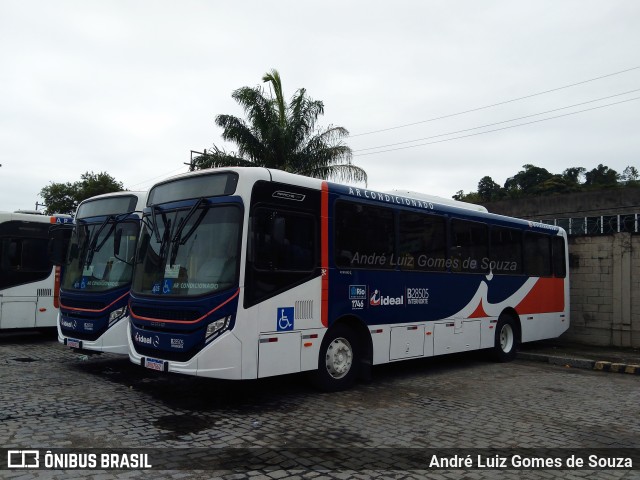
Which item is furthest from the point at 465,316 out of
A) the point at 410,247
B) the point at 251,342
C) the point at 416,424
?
the point at 251,342

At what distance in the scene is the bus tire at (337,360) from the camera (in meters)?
8.09

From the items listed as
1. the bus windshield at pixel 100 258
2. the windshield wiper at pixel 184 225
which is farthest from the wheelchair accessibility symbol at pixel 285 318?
the bus windshield at pixel 100 258

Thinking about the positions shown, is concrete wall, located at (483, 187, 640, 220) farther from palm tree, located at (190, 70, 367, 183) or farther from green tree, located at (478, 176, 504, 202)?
green tree, located at (478, 176, 504, 202)

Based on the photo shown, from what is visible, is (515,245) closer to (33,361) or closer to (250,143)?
(33,361)

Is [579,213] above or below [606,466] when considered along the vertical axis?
above

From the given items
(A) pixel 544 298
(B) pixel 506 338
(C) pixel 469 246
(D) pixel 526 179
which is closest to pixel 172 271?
(C) pixel 469 246

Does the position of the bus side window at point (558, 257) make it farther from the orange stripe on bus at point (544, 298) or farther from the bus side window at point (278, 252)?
the bus side window at point (278, 252)

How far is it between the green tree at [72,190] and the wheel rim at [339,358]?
1322 inches

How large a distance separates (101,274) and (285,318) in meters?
4.16

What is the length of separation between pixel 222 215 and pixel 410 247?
3.92 metres

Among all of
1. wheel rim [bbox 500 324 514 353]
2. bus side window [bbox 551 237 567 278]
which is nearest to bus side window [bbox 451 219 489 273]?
wheel rim [bbox 500 324 514 353]

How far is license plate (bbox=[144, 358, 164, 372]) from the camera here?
7172 millimetres

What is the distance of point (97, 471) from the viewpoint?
4855mm

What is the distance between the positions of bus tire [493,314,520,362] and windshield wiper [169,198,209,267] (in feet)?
24.8
